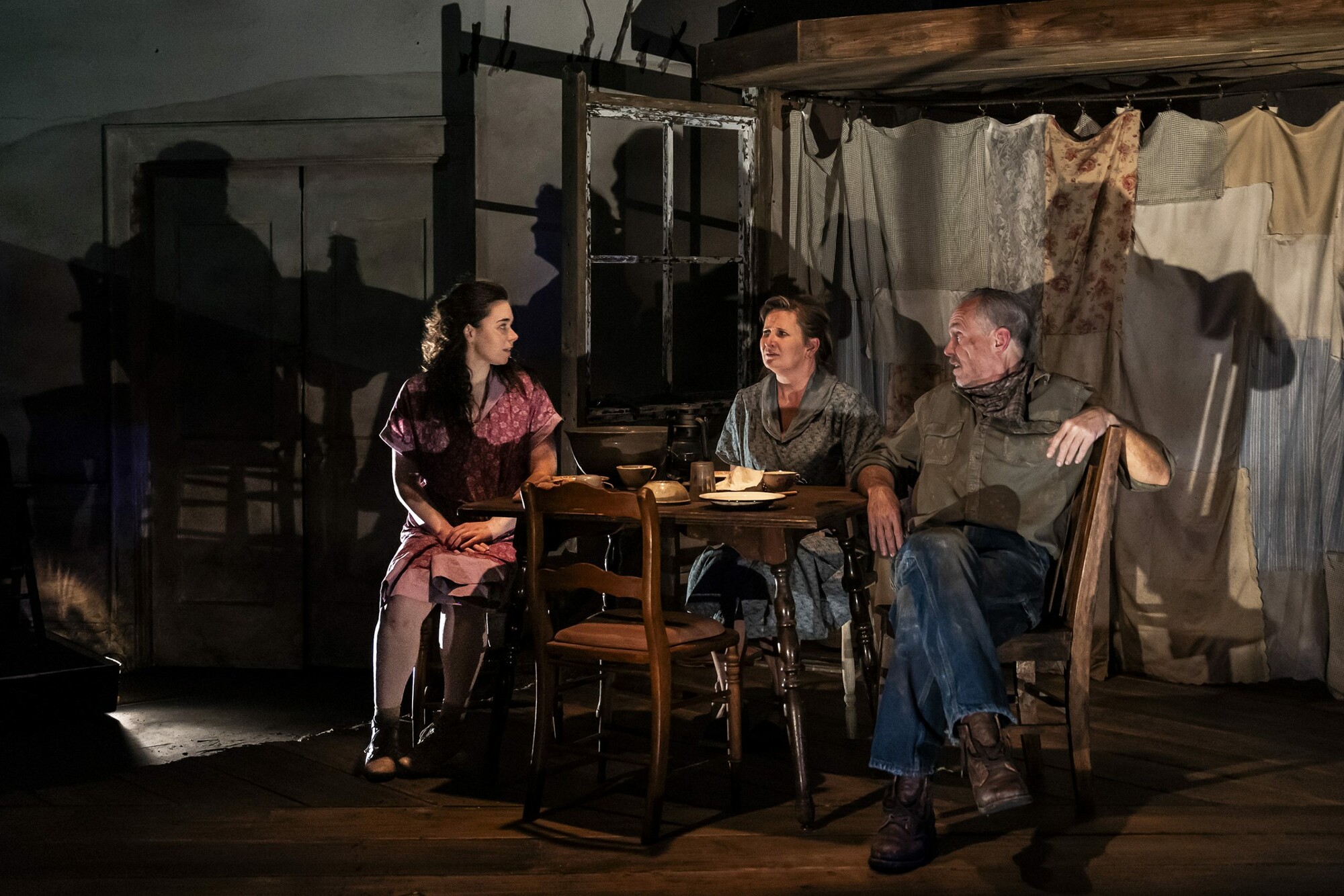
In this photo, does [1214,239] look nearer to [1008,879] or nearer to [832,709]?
[832,709]

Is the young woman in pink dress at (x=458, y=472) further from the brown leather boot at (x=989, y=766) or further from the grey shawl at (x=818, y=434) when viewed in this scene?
the brown leather boot at (x=989, y=766)

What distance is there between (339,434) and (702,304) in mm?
1628

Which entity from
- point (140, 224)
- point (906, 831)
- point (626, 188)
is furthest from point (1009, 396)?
point (140, 224)

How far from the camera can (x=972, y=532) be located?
3.34m

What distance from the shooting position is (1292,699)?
443cm

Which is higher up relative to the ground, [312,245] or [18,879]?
[312,245]

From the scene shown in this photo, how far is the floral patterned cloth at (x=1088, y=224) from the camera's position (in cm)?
459

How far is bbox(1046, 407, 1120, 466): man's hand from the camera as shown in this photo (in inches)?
123

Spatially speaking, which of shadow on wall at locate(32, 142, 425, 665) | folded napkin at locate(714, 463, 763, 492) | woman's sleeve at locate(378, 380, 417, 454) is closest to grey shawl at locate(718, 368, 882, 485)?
folded napkin at locate(714, 463, 763, 492)

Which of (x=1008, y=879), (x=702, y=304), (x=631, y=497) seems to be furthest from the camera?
(x=702, y=304)

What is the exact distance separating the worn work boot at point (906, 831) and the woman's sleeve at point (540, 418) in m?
1.70

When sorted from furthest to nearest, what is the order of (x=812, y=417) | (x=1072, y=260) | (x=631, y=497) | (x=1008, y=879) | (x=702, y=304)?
(x=702, y=304), (x=1072, y=260), (x=812, y=417), (x=631, y=497), (x=1008, y=879)

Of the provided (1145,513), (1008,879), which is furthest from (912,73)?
(1008,879)

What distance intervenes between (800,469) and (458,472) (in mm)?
1073
